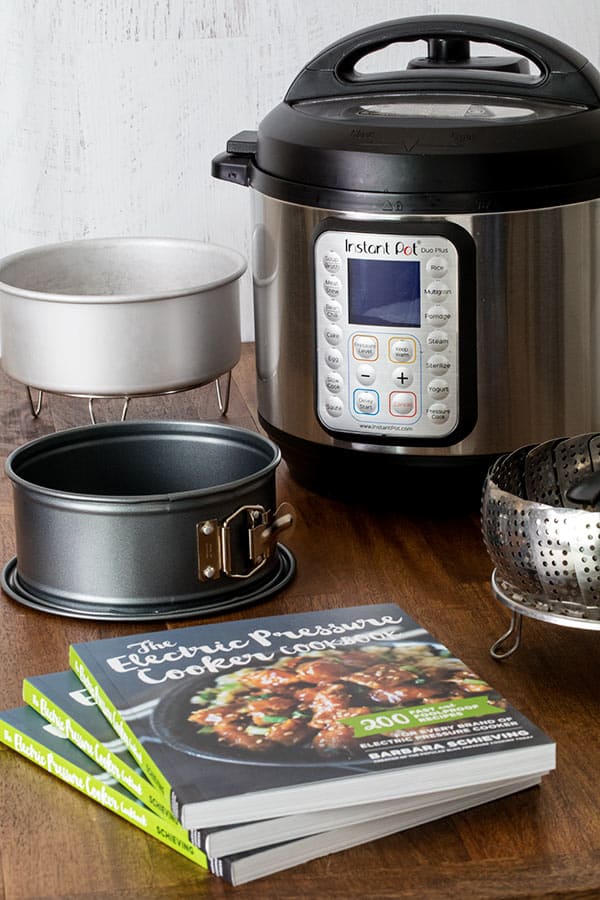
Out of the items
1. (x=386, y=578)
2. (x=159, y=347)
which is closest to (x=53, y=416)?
(x=159, y=347)

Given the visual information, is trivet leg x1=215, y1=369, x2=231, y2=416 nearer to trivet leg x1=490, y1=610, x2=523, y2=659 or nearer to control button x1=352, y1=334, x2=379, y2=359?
control button x1=352, y1=334, x2=379, y2=359

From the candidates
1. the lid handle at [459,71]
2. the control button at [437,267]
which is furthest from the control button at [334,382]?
the lid handle at [459,71]

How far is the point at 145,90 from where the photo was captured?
1567mm

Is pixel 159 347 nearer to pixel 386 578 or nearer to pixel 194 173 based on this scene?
pixel 386 578

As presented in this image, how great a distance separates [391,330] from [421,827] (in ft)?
1.37

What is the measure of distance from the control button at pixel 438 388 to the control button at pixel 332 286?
3.8 inches

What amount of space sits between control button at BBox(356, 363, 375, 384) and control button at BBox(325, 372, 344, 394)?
0.05 feet

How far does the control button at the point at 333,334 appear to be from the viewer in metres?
0.99

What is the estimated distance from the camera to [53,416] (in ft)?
4.36

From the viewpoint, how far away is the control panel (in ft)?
3.13

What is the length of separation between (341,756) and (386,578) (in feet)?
1.06

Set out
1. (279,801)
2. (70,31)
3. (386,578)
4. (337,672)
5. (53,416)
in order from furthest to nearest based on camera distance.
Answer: (70,31) < (53,416) < (386,578) < (337,672) < (279,801)

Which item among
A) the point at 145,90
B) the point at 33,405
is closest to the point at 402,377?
the point at 33,405

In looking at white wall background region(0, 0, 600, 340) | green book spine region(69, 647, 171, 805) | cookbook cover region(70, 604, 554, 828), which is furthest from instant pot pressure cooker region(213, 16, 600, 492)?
white wall background region(0, 0, 600, 340)
